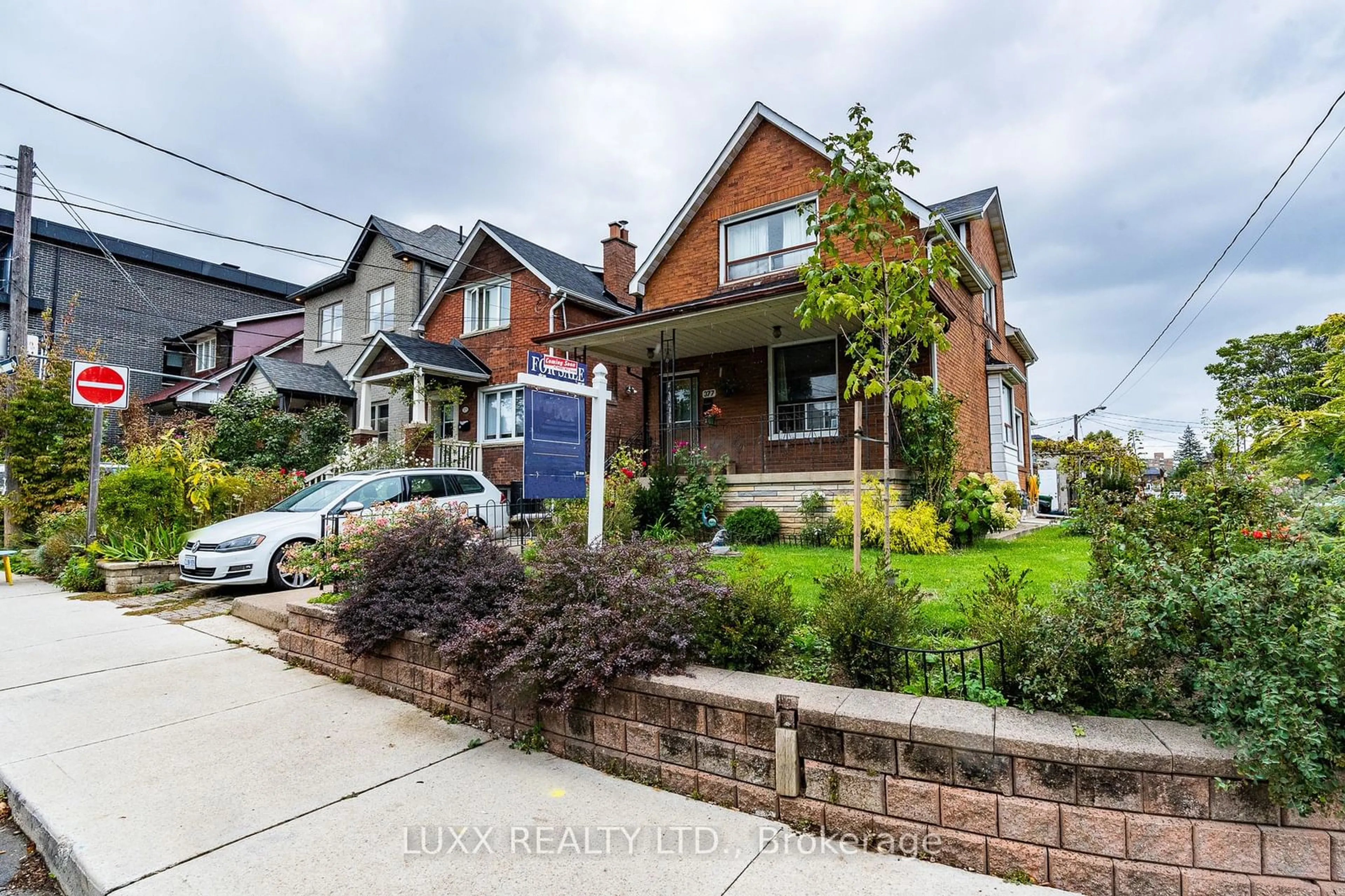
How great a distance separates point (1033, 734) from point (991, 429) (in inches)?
560

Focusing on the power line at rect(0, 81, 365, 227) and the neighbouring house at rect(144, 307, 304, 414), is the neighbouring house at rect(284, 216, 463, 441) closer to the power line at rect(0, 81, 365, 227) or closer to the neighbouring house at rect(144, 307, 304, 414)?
the neighbouring house at rect(144, 307, 304, 414)

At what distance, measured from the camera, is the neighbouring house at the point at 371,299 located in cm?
1988

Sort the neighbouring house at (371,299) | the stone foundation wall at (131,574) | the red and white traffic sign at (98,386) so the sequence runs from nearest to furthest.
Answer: the stone foundation wall at (131,574)
the red and white traffic sign at (98,386)
the neighbouring house at (371,299)

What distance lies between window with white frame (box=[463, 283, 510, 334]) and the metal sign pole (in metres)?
9.45

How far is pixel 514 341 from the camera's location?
17.6m

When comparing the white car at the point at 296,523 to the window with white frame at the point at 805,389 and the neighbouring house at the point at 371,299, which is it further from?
the neighbouring house at the point at 371,299

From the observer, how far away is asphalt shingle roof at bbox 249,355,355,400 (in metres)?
19.3

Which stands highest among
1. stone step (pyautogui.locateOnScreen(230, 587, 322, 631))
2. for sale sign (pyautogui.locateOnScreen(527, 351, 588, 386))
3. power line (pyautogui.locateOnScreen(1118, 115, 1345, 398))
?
power line (pyautogui.locateOnScreen(1118, 115, 1345, 398))

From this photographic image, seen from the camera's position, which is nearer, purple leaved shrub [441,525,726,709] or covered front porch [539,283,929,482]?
purple leaved shrub [441,525,726,709]

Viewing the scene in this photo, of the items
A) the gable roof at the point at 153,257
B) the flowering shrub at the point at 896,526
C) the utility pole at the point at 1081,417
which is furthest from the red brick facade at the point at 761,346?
the utility pole at the point at 1081,417

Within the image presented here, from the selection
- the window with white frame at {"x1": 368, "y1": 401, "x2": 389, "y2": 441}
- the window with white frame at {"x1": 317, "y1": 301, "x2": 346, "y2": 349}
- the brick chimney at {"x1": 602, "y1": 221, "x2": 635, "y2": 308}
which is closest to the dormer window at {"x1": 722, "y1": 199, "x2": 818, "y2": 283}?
the brick chimney at {"x1": 602, "y1": 221, "x2": 635, "y2": 308}

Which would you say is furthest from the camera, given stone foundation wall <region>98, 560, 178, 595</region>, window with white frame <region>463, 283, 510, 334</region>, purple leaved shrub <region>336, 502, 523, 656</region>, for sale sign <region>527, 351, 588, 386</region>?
window with white frame <region>463, 283, 510, 334</region>

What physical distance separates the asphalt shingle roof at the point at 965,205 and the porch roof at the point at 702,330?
14.3 ft

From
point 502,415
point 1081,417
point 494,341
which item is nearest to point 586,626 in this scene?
point 502,415
